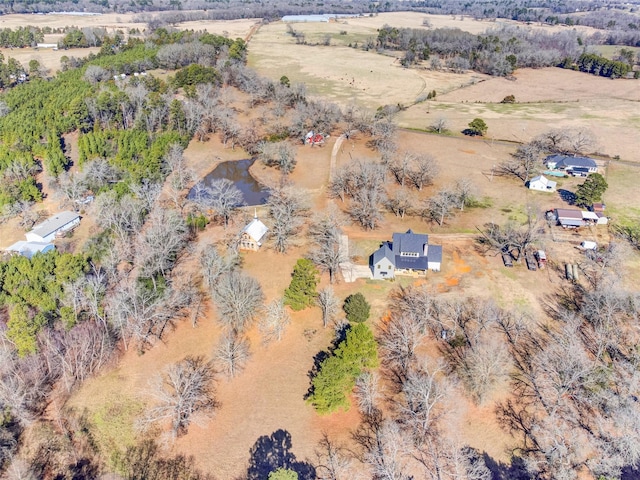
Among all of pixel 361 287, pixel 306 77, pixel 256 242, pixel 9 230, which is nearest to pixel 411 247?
pixel 361 287

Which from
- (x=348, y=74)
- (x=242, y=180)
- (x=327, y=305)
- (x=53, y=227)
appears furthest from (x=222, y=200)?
(x=348, y=74)

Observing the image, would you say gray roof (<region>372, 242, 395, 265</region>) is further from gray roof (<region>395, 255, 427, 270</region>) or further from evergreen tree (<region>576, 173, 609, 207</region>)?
evergreen tree (<region>576, 173, 609, 207</region>)

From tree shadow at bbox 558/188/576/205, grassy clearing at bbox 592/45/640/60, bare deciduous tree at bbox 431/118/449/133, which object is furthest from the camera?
grassy clearing at bbox 592/45/640/60

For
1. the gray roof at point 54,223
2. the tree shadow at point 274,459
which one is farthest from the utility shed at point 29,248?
the tree shadow at point 274,459

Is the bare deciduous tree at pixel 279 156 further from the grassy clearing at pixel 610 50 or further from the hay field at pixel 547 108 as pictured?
the grassy clearing at pixel 610 50

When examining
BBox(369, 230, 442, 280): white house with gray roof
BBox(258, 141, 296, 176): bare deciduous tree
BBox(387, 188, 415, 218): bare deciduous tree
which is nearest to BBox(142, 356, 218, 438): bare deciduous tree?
BBox(369, 230, 442, 280): white house with gray roof

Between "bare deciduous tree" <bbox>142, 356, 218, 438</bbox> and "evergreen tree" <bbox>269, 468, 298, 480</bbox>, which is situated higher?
"evergreen tree" <bbox>269, 468, 298, 480</bbox>
